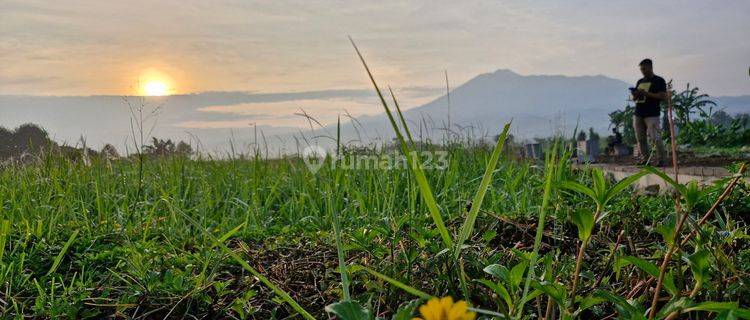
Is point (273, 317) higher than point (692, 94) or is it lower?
lower

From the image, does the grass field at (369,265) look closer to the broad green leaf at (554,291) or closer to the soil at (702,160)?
the broad green leaf at (554,291)

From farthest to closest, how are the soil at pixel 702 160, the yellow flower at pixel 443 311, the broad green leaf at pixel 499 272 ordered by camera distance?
the soil at pixel 702 160 < the broad green leaf at pixel 499 272 < the yellow flower at pixel 443 311

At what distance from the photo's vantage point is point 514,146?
297 inches

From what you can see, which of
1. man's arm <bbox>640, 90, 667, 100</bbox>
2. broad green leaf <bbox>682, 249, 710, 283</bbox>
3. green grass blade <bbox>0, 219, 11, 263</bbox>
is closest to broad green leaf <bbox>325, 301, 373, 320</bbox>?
broad green leaf <bbox>682, 249, 710, 283</bbox>

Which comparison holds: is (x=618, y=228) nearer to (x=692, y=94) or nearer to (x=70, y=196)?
(x=70, y=196)

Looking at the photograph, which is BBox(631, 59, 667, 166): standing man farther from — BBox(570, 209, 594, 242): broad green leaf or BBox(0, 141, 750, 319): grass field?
BBox(570, 209, 594, 242): broad green leaf

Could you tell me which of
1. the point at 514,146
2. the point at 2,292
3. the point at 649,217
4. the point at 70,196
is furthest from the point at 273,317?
the point at 514,146

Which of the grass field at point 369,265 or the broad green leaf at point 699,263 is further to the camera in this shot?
the grass field at point 369,265

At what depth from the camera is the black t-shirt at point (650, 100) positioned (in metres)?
10.3

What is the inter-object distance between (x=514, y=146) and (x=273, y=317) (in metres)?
6.14

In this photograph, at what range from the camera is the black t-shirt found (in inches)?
405

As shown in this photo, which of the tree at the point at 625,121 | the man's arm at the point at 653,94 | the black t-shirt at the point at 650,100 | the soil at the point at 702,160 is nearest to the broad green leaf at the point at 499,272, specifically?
the soil at the point at 702,160

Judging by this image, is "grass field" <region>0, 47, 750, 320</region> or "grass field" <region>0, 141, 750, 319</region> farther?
"grass field" <region>0, 141, 750, 319</region>

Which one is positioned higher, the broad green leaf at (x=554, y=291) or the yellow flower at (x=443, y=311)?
the yellow flower at (x=443, y=311)
